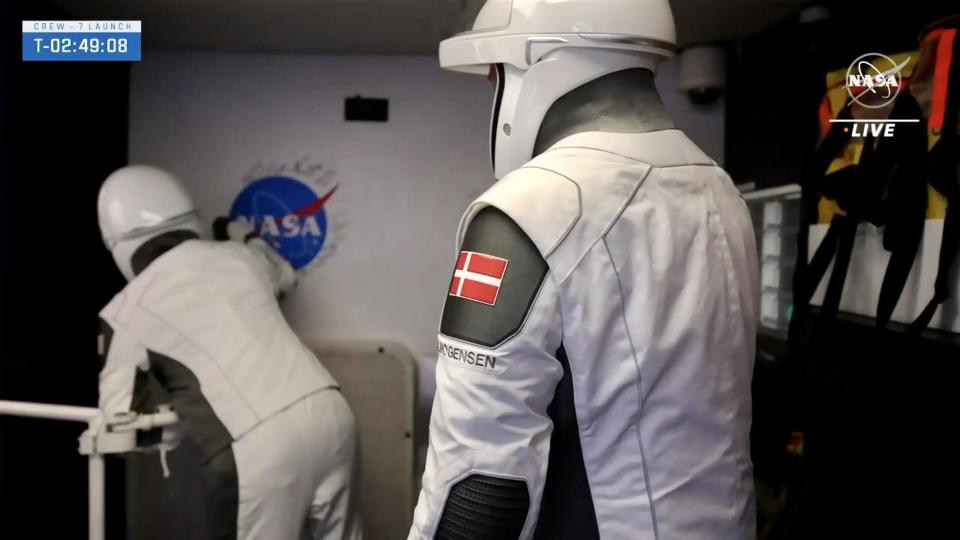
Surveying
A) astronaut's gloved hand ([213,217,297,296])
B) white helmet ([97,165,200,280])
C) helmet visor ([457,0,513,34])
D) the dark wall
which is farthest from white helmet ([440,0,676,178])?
astronaut's gloved hand ([213,217,297,296])

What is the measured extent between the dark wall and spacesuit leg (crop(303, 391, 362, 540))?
545mm

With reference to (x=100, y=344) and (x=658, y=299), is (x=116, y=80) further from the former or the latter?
(x=658, y=299)

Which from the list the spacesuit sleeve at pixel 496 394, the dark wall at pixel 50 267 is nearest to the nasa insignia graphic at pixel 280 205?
the dark wall at pixel 50 267

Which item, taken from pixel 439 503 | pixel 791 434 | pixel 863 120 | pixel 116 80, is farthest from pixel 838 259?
pixel 116 80

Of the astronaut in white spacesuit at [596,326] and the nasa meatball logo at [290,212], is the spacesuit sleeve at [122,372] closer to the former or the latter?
the nasa meatball logo at [290,212]

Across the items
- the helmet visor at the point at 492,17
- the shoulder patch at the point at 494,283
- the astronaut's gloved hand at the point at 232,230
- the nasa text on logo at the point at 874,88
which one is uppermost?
the helmet visor at the point at 492,17

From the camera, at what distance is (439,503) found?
803 mm

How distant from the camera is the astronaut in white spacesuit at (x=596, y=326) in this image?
788mm

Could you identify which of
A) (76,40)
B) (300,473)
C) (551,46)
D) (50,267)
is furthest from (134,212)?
(551,46)

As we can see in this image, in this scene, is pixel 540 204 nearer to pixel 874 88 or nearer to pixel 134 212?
pixel 874 88

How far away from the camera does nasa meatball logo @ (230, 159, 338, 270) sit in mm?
2090

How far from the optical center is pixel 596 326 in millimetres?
797

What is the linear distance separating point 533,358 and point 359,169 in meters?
1.43

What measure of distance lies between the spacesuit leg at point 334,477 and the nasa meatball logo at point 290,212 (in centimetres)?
61
